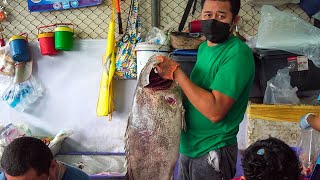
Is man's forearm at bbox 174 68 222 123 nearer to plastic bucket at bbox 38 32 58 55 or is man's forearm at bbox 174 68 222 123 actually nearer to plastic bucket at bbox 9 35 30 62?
plastic bucket at bbox 38 32 58 55

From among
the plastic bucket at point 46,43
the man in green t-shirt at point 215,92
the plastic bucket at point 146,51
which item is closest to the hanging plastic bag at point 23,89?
the plastic bucket at point 46,43

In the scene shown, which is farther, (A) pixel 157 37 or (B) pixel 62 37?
(B) pixel 62 37

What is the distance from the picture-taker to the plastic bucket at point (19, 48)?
3387 millimetres

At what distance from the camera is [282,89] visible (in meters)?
2.99

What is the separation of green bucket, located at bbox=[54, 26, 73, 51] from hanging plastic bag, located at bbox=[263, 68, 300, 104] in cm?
183

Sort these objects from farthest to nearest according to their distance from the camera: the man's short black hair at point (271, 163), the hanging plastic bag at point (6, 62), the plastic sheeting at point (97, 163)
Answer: the hanging plastic bag at point (6, 62), the plastic sheeting at point (97, 163), the man's short black hair at point (271, 163)

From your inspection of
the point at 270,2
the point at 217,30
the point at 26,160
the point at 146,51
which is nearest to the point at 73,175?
the point at 26,160

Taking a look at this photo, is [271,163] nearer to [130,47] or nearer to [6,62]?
[130,47]

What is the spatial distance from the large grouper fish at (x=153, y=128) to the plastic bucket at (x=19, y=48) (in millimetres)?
1981

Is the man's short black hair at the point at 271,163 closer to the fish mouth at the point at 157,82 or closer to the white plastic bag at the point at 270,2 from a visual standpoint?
the fish mouth at the point at 157,82

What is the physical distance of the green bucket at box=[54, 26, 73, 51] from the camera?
334 centimetres

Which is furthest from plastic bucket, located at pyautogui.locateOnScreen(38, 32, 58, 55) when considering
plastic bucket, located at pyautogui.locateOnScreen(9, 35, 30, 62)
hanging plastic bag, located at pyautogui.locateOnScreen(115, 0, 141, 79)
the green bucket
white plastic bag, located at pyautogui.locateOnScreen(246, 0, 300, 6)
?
white plastic bag, located at pyautogui.locateOnScreen(246, 0, 300, 6)

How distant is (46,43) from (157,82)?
6.45 ft

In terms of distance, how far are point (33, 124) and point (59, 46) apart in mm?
893
